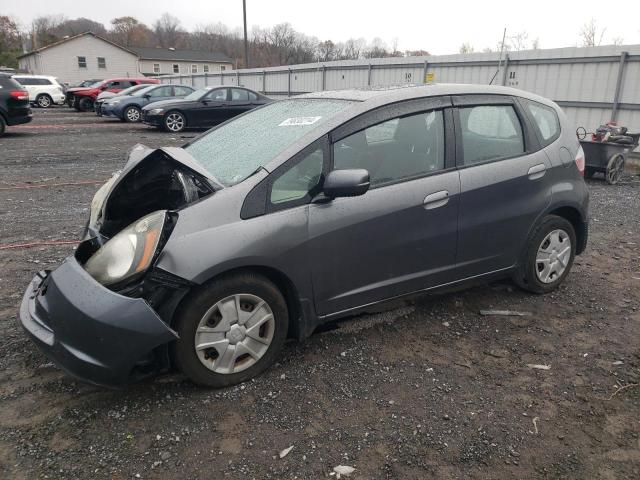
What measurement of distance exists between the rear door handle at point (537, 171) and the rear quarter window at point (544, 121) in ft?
0.67

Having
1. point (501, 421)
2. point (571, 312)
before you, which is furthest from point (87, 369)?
point (571, 312)

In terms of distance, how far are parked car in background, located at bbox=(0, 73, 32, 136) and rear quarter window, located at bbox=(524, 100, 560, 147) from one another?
13.9 metres

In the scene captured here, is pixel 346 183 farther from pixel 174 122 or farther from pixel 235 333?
pixel 174 122

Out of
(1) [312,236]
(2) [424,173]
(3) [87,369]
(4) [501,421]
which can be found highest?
(2) [424,173]

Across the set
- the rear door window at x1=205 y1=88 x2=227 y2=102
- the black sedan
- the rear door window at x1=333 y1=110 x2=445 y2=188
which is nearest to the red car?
the black sedan

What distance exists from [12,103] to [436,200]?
1427 centimetres

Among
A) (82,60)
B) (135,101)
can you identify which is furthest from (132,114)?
(82,60)

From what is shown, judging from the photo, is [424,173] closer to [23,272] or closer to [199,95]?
[23,272]

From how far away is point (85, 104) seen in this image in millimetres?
27000

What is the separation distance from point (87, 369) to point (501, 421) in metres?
2.15

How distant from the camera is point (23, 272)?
455cm

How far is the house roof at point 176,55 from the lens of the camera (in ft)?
227

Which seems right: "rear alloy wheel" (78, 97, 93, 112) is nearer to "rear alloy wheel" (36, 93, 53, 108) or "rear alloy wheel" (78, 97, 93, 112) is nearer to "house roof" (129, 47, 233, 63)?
"rear alloy wheel" (36, 93, 53, 108)

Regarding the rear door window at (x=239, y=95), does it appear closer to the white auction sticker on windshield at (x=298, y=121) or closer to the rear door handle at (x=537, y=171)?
the white auction sticker on windshield at (x=298, y=121)
